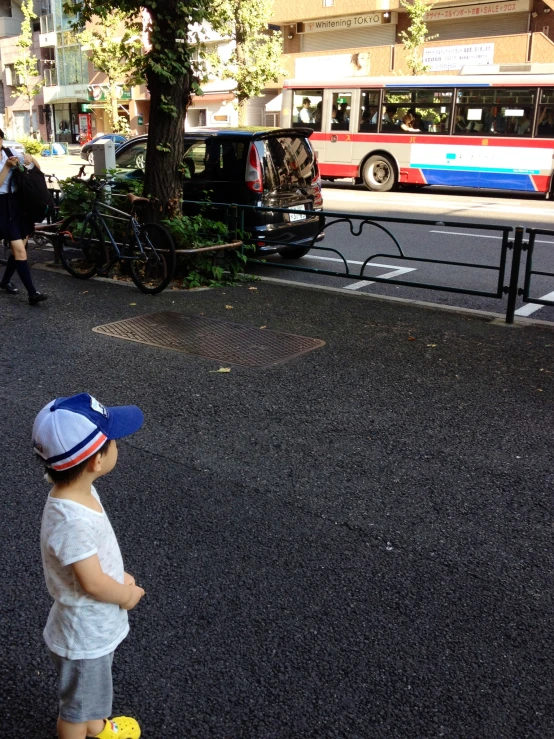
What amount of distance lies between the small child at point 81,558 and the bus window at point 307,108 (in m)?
22.0

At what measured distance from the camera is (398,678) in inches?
103

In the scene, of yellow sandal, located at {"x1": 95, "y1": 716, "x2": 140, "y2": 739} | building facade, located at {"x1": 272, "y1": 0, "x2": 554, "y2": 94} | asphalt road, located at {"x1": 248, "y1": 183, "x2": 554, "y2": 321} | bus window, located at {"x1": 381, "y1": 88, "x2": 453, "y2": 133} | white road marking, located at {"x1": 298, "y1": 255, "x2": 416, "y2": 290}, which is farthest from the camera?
building facade, located at {"x1": 272, "y1": 0, "x2": 554, "y2": 94}

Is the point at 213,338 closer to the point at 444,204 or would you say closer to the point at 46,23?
the point at 444,204

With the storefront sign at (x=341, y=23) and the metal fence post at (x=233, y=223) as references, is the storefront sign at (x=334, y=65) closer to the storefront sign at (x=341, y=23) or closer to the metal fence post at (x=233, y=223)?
the storefront sign at (x=341, y=23)

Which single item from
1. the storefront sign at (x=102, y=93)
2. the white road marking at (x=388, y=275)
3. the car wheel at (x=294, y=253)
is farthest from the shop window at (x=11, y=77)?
the white road marking at (x=388, y=275)

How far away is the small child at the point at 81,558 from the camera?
6.36ft

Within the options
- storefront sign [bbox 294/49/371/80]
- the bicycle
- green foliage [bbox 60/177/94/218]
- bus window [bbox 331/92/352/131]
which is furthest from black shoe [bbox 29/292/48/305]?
storefront sign [bbox 294/49/371/80]

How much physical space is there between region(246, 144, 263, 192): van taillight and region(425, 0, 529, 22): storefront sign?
1090 inches

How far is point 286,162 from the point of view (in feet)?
33.0

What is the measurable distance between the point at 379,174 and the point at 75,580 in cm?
2077

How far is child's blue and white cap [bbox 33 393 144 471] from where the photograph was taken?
1914mm

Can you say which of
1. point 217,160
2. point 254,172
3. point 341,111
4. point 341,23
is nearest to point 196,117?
point 341,23

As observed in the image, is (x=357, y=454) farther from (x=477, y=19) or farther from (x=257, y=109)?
(x=257, y=109)

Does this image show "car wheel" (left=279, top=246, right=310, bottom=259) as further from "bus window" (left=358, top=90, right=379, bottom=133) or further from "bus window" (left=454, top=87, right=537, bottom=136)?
"bus window" (left=358, top=90, right=379, bottom=133)
